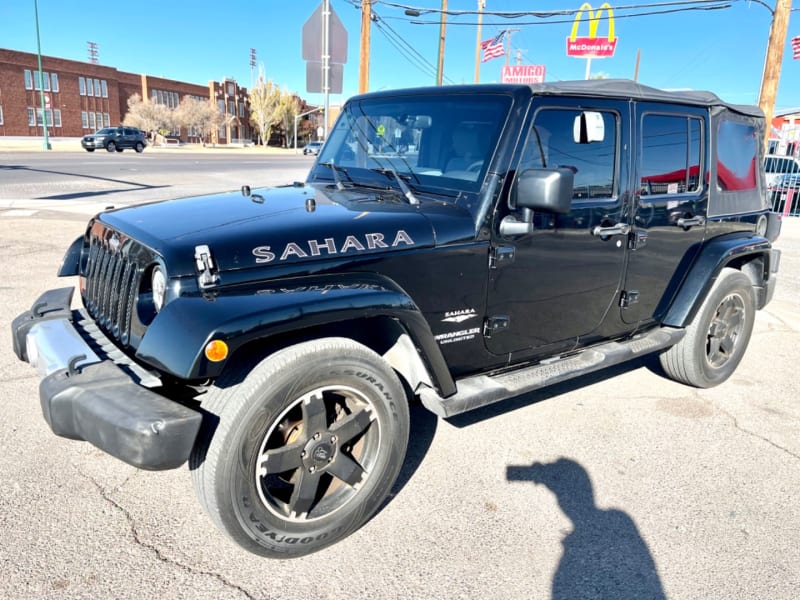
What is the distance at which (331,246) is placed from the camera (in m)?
2.52

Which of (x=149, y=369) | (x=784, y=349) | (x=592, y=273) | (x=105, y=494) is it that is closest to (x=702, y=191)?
(x=592, y=273)

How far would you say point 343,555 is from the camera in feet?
8.43

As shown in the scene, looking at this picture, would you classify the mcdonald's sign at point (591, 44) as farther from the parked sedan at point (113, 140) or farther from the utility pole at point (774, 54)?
the parked sedan at point (113, 140)

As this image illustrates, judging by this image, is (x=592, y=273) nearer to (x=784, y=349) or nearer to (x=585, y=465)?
(x=585, y=465)

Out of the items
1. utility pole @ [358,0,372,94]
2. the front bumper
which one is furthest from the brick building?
the front bumper

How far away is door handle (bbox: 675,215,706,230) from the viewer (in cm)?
388

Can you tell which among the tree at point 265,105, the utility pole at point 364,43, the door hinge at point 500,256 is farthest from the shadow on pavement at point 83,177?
the tree at point 265,105

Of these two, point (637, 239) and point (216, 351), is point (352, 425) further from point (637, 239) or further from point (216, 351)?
point (637, 239)

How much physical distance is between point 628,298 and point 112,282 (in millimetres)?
2908

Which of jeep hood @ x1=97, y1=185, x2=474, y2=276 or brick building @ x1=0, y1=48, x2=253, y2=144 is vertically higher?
brick building @ x1=0, y1=48, x2=253, y2=144

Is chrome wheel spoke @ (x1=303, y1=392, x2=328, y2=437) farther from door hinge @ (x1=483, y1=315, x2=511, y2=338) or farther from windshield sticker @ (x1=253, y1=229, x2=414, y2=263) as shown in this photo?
door hinge @ (x1=483, y1=315, x2=511, y2=338)

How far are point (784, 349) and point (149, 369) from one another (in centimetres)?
545

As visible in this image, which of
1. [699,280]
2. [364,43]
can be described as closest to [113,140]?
[364,43]

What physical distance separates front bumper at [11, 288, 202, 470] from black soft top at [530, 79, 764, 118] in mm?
2267
